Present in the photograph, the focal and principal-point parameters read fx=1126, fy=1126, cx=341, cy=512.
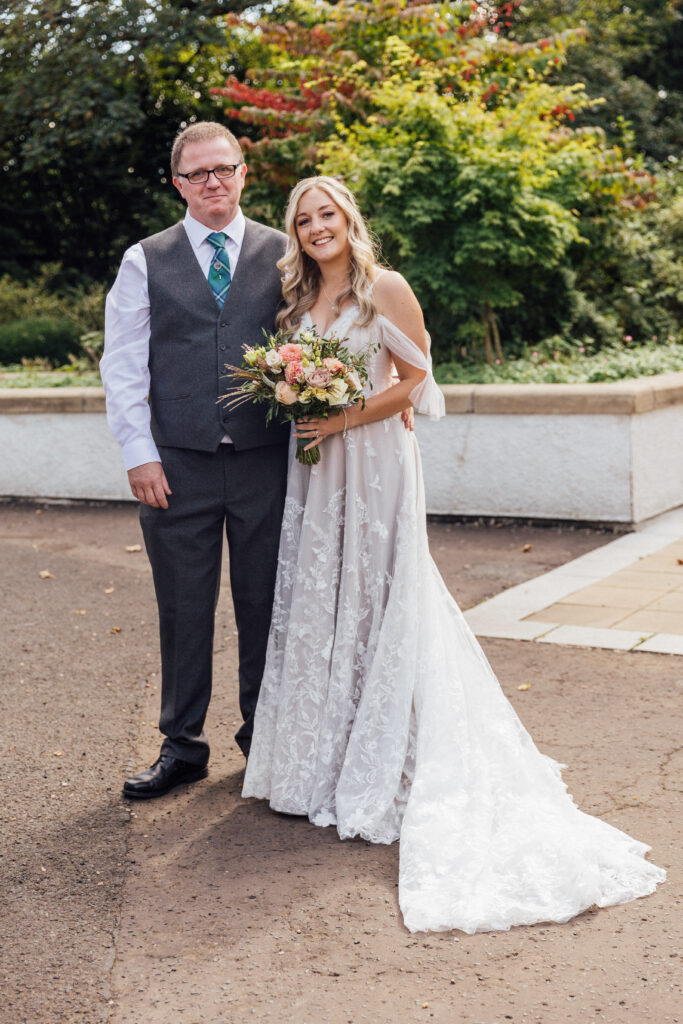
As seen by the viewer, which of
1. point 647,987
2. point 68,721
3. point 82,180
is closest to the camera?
point 647,987

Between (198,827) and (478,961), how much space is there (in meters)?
1.22

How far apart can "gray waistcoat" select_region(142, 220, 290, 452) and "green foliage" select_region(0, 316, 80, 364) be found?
1024cm

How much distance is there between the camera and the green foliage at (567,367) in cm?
880

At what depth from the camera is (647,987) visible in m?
2.70

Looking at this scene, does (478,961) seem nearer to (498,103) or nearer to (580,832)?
(580,832)

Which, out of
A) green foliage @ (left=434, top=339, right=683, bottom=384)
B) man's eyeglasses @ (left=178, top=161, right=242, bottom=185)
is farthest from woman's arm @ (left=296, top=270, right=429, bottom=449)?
green foliage @ (left=434, top=339, right=683, bottom=384)

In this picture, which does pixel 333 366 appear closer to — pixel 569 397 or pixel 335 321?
pixel 335 321

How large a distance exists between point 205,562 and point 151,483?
1.20ft

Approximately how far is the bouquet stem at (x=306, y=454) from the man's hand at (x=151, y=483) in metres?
0.49

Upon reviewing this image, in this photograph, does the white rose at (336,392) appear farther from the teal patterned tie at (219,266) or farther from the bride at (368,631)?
the teal patterned tie at (219,266)

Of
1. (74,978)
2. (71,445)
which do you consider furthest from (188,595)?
(71,445)

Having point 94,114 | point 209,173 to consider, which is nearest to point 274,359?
point 209,173

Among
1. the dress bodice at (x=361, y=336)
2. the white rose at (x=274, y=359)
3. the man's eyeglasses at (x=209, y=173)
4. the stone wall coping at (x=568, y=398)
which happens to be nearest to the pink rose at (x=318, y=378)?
the white rose at (x=274, y=359)

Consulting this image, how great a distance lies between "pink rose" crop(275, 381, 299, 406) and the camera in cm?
356
